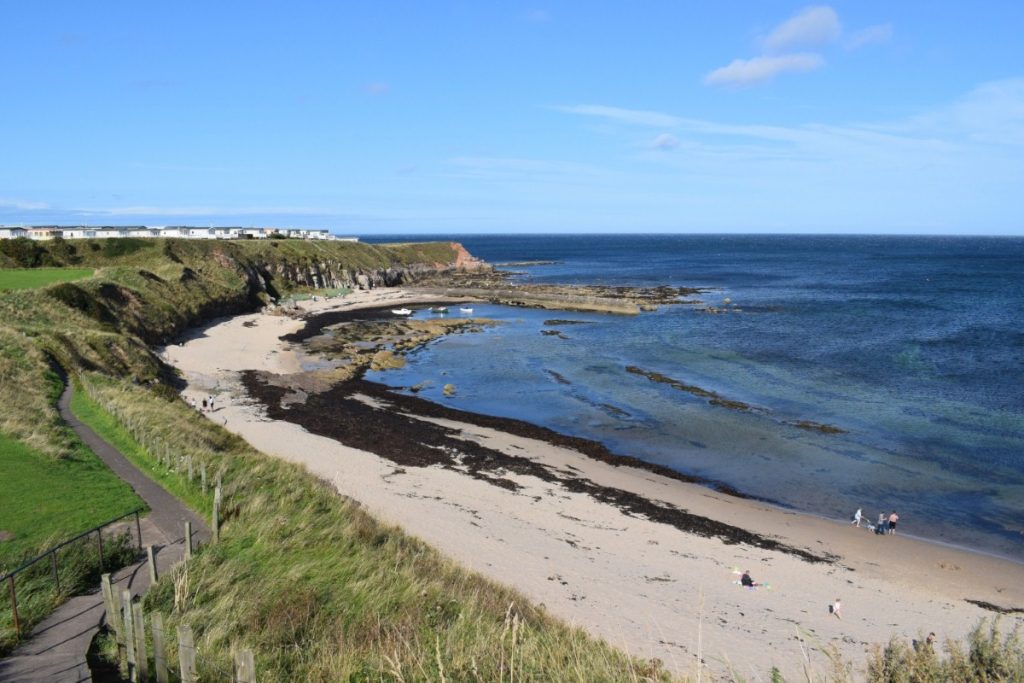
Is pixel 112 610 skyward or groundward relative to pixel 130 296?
skyward

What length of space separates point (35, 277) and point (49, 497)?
4481 centimetres

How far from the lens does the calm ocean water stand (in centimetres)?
2656

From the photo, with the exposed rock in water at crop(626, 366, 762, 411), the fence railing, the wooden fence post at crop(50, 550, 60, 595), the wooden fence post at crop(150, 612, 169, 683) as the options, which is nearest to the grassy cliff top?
the exposed rock in water at crop(626, 366, 762, 411)

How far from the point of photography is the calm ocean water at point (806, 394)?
26562mm

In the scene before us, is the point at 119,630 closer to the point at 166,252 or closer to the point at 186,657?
the point at 186,657

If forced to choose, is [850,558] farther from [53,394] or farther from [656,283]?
[656,283]

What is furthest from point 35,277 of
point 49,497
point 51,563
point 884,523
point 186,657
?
point 884,523

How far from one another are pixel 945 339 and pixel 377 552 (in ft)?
203

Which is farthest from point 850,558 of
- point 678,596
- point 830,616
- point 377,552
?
point 377,552

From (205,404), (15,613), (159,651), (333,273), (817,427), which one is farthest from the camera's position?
(333,273)

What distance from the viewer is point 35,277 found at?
1970 inches

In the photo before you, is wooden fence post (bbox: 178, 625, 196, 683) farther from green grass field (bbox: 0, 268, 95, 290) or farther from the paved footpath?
green grass field (bbox: 0, 268, 95, 290)

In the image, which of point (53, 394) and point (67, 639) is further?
point (53, 394)

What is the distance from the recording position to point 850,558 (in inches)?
811
